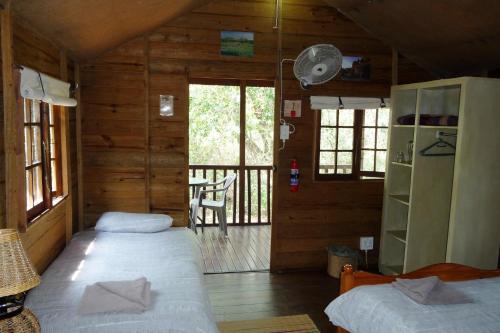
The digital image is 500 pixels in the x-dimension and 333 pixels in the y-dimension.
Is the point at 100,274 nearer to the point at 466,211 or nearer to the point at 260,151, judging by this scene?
the point at 466,211

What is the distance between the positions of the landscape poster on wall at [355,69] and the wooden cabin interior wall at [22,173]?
8.43 feet

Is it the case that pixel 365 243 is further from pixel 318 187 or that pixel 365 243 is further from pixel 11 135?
pixel 11 135

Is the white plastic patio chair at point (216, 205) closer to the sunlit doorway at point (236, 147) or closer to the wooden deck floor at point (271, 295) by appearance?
the sunlit doorway at point (236, 147)

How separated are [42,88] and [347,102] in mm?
2769

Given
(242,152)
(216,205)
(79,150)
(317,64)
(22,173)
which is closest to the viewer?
(22,173)

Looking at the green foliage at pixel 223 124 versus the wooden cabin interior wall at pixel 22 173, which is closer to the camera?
the wooden cabin interior wall at pixel 22 173

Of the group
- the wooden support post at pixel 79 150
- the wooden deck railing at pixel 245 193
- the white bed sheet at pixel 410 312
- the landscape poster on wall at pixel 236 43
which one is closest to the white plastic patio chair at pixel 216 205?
the wooden deck railing at pixel 245 193

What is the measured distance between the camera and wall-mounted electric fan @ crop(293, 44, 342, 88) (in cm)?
341

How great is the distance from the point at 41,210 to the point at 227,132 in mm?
3996

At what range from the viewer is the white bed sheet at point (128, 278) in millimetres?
2059

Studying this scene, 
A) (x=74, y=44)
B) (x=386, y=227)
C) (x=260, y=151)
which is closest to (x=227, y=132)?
(x=260, y=151)

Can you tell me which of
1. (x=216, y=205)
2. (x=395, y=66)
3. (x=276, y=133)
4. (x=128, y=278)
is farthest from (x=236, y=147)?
→ (x=128, y=278)

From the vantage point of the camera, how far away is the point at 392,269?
4176mm

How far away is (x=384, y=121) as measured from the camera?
4457 millimetres
